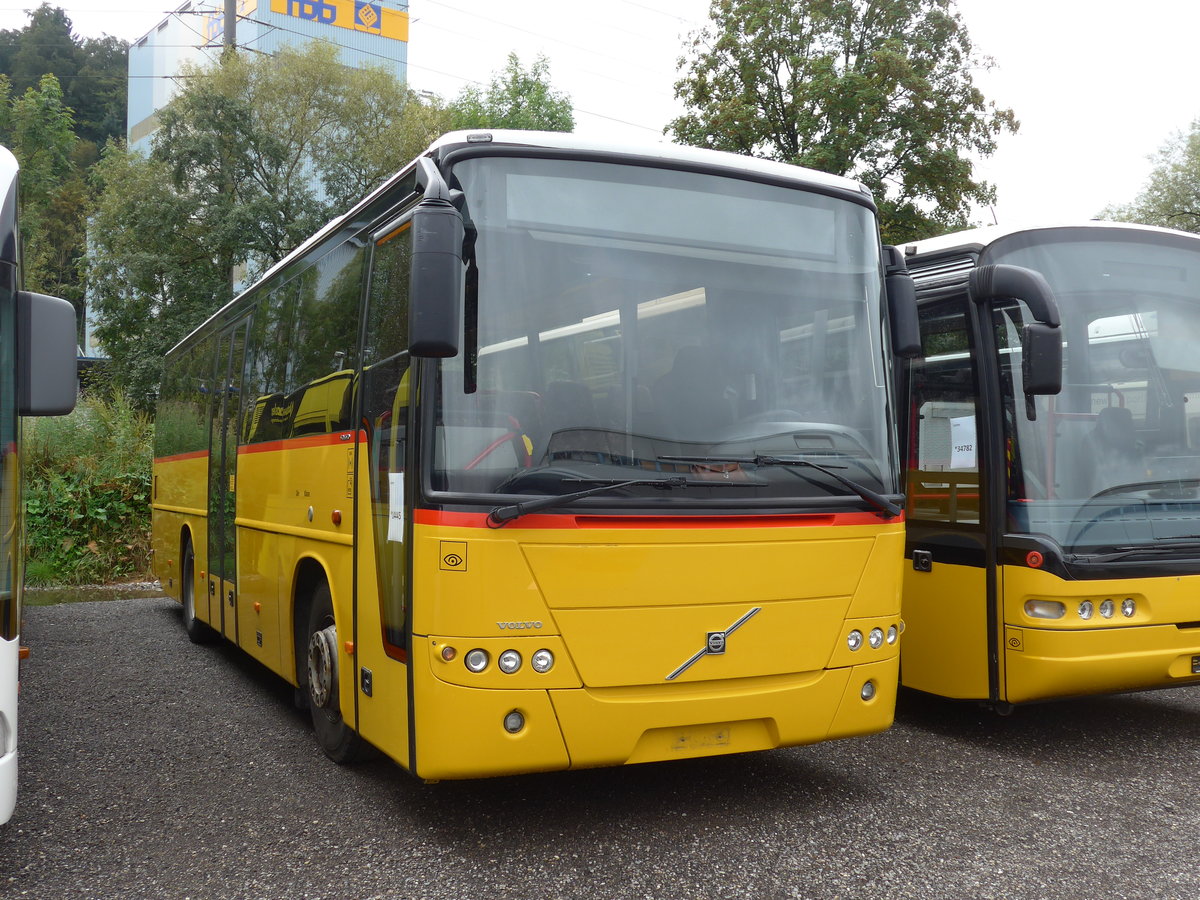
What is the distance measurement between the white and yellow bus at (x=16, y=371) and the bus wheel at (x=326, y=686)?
1685 millimetres

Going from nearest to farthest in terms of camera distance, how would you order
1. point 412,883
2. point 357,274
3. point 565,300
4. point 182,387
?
point 412,883, point 565,300, point 357,274, point 182,387

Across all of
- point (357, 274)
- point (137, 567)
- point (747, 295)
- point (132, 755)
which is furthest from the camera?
point (137, 567)

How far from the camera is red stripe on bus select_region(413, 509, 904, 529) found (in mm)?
4215

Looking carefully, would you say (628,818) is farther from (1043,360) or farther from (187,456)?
(187,456)

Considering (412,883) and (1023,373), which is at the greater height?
(1023,373)

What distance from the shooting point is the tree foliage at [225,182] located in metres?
31.4

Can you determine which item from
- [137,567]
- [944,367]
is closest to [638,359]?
[944,367]

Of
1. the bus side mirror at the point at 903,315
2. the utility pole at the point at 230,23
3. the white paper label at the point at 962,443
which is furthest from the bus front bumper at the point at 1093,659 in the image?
the utility pole at the point at 230,23

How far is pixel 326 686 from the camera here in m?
5.66

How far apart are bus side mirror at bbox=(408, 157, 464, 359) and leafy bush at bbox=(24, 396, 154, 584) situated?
12.3 meters

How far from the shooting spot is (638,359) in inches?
178

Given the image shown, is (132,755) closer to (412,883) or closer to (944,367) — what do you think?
(412,883)

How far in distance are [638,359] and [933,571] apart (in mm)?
2876

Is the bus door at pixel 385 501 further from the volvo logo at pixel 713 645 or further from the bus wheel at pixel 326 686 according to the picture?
the volvo logo at pixel 713 645
